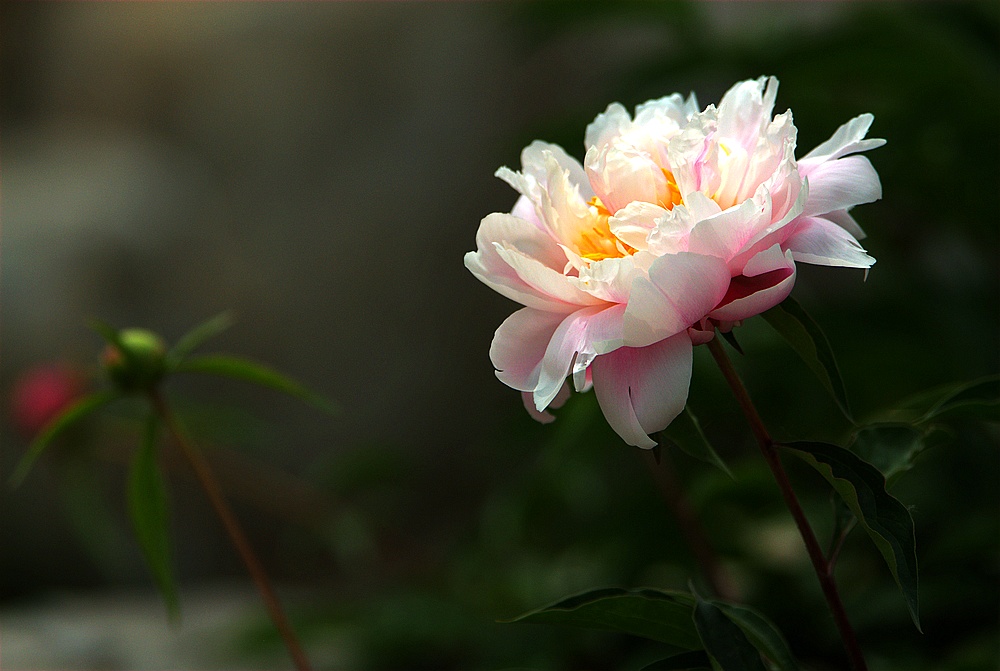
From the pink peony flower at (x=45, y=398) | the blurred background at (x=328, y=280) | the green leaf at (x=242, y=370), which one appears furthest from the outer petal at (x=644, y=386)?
the pink peony flower at (x=45, y=398)

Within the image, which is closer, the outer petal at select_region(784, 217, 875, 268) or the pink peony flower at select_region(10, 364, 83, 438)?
the outer petal at select_region(784, 217, 875, 268)

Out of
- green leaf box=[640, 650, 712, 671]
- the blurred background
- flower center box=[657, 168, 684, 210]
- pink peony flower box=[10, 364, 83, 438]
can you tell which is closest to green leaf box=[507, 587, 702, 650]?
green leaf box=[640, 650, 712, 671]

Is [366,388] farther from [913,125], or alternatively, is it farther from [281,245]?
[913,125]

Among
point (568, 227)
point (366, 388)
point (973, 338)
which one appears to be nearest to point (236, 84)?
point (366, 388)

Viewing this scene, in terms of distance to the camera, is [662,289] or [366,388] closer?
[662,289]

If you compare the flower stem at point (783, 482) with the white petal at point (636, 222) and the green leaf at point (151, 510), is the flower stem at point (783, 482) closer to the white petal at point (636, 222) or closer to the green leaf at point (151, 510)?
the white petal at point (636, 222)

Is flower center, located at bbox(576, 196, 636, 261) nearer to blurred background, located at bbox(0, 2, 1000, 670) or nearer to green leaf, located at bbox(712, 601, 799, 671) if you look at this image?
green leaf, located at bbox(712, 601, 799, 671)
